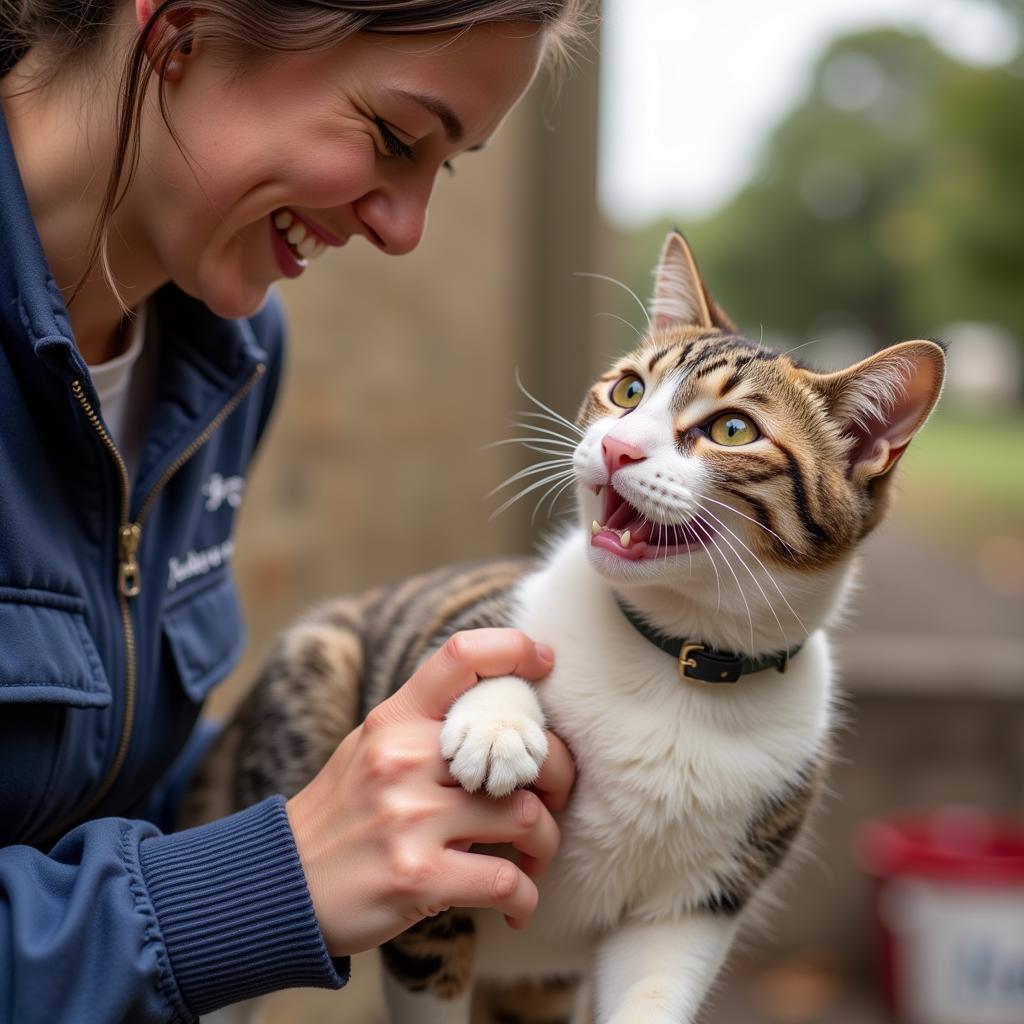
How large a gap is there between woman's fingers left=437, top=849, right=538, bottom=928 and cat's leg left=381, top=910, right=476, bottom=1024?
111 mm

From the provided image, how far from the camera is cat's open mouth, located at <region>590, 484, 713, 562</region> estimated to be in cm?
92

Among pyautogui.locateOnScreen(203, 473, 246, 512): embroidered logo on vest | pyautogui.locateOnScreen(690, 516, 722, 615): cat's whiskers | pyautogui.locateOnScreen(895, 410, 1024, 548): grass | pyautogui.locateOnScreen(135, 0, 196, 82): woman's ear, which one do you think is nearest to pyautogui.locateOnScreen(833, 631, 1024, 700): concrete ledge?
pyautogui.locateOnScreen(895, 410, 1024, 548): grass

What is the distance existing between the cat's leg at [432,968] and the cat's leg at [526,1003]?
0.22 metres

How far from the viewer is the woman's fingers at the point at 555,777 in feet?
3.11

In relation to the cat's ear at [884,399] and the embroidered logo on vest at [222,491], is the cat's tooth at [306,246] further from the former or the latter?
the cat's ear at [884,399]

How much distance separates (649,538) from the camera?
940 mm

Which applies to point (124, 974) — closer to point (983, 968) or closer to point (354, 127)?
point (354, 127)

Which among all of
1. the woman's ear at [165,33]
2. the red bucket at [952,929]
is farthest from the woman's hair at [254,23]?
the red bucket at [952,929]

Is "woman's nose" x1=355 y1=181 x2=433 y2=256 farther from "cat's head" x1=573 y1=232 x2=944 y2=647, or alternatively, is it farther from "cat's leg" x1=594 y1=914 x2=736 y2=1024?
"cat's leg" x1=594 y1=914 x2=736 y2=1024

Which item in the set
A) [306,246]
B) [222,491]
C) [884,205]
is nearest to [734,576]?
[306,246]

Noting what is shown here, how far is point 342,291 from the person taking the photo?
258 cm

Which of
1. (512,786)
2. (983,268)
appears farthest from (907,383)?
(983,268)

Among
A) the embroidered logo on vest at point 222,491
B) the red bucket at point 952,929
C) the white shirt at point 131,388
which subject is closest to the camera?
the white shirt at point 131,388

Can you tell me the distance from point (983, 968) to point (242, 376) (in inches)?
107
